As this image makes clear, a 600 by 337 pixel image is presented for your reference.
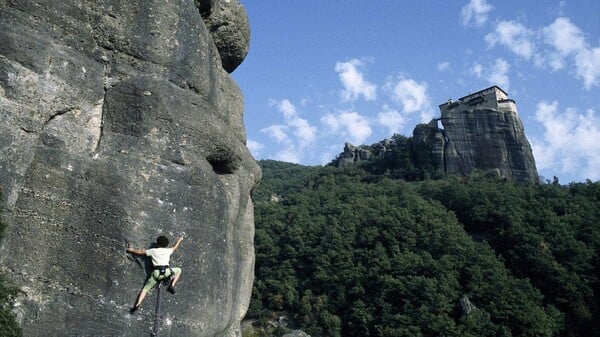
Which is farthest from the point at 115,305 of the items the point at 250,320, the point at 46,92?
the point at 250,320

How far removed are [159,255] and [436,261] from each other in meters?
64.7

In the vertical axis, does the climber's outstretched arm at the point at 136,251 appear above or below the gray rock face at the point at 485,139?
below

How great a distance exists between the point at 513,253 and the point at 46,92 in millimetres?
71394

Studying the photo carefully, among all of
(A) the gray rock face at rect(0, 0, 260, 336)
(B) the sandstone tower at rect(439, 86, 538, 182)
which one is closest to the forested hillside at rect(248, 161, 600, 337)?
(B) the sandstone tower at rect(439, 86, 538, 182)

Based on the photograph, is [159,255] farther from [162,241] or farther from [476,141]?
[476,141]

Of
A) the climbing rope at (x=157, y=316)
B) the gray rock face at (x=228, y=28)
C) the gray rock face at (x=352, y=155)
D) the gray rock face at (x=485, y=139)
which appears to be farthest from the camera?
the gray rock face at (x=352, y=155)

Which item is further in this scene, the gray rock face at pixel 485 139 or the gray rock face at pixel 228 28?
the gray rock face at pixel 485 139

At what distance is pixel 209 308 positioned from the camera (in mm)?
8906

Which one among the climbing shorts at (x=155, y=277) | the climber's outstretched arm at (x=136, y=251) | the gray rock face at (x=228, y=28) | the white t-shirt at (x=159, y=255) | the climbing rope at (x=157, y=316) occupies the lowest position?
the climbing rope at (x=157, y=316)

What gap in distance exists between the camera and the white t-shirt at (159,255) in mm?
8164

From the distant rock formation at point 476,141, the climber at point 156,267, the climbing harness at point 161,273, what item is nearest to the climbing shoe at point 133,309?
the climber at point 156,267

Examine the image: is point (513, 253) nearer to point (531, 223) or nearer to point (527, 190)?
point (531, 223)

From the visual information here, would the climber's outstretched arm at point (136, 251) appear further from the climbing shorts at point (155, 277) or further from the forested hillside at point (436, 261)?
the forested hillside at point (436, 261)

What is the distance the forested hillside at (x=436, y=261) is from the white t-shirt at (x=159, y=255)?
5307cm
